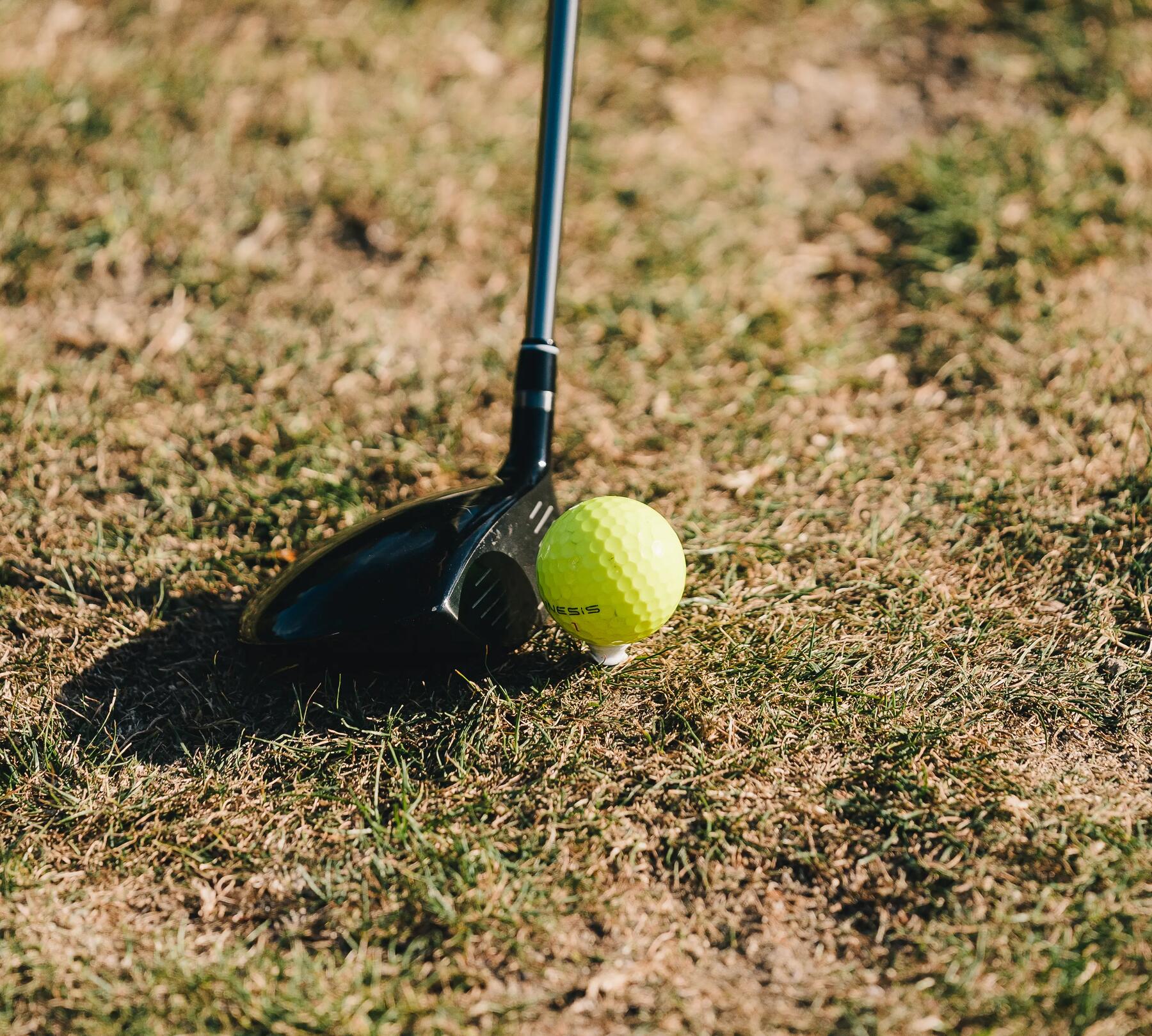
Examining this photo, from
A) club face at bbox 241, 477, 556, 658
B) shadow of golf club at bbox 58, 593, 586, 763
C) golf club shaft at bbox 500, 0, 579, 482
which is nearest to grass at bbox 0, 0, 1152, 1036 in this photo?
shadow of golf club at bbox 58, 593, 586, 763

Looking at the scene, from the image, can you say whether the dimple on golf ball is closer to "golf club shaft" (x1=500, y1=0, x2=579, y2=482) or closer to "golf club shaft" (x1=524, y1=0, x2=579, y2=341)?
"golf club shaft" (x1=500, y1=0, x2=579, y2=482)

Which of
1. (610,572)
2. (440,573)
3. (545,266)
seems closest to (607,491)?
(545,266)

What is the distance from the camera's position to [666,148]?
5207mm

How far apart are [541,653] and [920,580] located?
1229 millimetres

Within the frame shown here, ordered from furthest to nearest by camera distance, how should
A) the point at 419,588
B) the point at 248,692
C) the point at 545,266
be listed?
the point at 545,266 < the point at 248,692 < the point at 419,588

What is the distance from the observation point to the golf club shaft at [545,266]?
10.4 ft

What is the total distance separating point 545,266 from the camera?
3375mm

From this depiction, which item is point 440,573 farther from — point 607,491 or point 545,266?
point 545,266

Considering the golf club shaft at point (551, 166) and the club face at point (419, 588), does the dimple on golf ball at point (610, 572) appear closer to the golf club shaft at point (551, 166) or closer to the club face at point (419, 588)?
the club face at point (419, 588)

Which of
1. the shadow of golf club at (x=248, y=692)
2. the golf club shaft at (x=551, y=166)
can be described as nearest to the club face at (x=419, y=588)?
the shadow of golf club at (x=248, y=692)

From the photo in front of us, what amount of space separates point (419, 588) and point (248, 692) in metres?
0.71

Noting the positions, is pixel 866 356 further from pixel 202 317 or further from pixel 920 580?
pixel 202 317

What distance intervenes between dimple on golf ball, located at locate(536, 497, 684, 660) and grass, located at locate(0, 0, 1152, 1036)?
23 cm

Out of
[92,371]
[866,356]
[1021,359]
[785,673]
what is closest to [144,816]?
[785,673]
